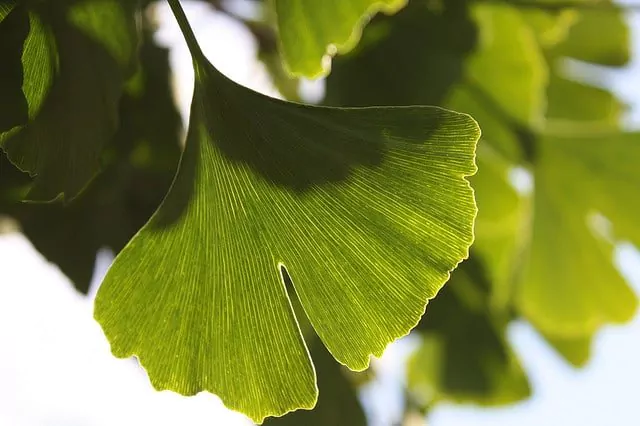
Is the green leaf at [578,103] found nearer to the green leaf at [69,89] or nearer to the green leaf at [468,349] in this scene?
the green leaf at [468,349]

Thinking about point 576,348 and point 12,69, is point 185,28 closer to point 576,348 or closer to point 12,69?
point 12,69

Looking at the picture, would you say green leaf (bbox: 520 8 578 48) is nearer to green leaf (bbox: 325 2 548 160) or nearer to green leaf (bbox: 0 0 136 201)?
green leaf (bbox: 325 2 548 160)

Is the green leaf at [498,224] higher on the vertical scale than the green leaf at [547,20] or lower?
lower

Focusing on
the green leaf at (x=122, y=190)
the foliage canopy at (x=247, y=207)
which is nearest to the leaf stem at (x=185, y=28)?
the foliage canopy at (x=247, y=207)

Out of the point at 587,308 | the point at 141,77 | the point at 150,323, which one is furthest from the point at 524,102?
the point at 150,323

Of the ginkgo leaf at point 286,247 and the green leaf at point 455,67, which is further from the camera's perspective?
the green leaf at point 455,67
